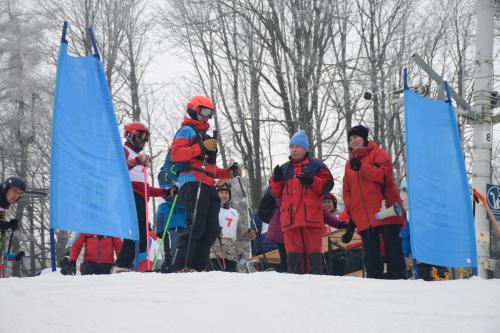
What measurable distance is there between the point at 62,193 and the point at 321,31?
38.3 feet

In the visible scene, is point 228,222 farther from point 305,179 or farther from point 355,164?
point 355,164

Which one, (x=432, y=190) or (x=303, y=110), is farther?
(x=303, y=110)

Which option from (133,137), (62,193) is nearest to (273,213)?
(133,137)

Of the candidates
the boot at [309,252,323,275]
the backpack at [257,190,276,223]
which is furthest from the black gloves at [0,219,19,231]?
the boot at [309,252,323,275]

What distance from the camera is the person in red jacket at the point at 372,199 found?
646cm

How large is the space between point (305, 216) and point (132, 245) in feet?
6.11

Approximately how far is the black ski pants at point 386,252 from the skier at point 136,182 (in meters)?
2.42

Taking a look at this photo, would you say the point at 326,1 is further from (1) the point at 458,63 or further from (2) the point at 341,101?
(1) the point at 458,63

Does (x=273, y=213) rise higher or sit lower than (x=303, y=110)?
lower

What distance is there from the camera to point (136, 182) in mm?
7180

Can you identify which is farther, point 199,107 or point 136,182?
point 136,182

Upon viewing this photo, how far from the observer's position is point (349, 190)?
272 inches

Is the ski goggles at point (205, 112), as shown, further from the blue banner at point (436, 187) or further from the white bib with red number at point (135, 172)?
the blue banner at point (436, 187)

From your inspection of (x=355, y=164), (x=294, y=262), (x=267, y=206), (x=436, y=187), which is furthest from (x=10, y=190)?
(x=436, y=187)
